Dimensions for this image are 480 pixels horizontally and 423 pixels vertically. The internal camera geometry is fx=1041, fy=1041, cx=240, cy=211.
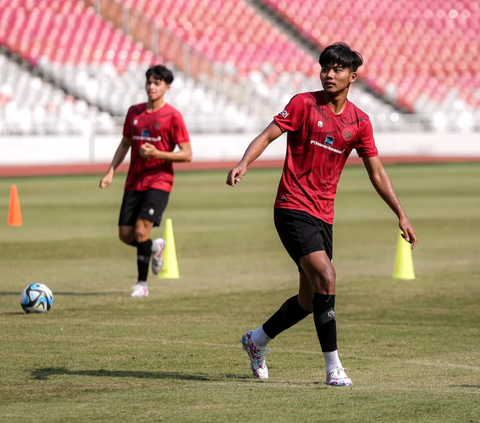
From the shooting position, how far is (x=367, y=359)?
25.8ft

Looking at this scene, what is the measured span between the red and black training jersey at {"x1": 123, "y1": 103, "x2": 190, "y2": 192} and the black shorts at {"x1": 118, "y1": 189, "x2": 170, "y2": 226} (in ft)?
0.23

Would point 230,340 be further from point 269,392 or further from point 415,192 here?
point 415,192

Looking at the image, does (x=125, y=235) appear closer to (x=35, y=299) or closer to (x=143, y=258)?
(x=143, y=258)

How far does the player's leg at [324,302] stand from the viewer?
6750 mm

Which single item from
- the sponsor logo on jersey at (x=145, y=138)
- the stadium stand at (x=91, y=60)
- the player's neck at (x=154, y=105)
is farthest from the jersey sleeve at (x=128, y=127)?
the stadium stand at (x=91, y=60)

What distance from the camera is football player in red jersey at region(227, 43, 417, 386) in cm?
681

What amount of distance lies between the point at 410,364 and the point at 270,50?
133 ft

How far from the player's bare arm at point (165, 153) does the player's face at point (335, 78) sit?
13.9 ft

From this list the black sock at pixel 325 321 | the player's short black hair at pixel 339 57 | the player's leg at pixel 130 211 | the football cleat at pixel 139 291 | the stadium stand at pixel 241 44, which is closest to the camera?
the black sock at pixel 325 321

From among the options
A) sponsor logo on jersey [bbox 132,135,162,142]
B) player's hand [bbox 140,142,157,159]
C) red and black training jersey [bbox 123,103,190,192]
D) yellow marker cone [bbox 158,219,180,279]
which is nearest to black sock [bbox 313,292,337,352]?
player's hand [bbox 140,142,157,159]

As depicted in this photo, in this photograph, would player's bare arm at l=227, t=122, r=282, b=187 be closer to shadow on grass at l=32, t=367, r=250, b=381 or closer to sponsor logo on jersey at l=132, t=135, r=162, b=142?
shadow on grass at l=32, t=367, r=250, b=381

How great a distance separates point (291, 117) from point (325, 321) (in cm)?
138

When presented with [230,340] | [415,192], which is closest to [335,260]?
[230,340]

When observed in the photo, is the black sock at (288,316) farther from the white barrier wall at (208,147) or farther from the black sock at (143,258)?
the white barrier wall at (208,147)
